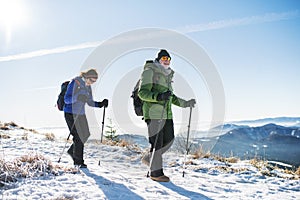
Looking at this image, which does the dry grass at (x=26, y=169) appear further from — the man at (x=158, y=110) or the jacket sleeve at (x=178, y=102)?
the jacket sleeve at (x=178, y=102)

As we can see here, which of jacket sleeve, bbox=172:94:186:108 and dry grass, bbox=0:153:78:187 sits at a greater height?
jacket sleeve, bbox=172:94:186:108

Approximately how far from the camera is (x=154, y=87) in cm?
551

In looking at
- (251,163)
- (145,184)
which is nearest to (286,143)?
(251,163)

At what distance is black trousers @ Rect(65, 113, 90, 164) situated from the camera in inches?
245

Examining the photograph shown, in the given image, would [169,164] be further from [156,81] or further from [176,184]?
[156,81]

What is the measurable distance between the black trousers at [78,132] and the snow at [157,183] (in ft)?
0.80

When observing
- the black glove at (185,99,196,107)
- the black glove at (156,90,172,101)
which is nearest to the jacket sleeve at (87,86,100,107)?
the black glove at (156,90,172,101)

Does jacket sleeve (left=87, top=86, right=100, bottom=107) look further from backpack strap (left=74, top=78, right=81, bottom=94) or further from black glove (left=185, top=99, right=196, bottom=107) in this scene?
black glove (left=185, top=99, right=196, bottom=107)

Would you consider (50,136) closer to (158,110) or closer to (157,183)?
(158,110)

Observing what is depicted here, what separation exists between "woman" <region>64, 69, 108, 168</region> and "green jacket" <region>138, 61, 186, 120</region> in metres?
1.47

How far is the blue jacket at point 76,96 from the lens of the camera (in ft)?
20.1

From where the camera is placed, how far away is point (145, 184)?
5055mm

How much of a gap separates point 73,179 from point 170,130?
2019 millimetres

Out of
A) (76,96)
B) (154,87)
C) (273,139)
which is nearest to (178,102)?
(154,87)
